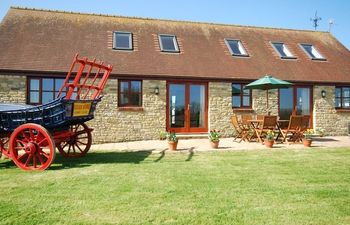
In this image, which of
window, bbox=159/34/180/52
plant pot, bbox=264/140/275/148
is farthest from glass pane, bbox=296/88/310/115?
window, bbox=159/34/180/52

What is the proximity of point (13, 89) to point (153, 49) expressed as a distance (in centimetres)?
602

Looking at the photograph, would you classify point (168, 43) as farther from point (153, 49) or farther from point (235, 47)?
point (235, 47)

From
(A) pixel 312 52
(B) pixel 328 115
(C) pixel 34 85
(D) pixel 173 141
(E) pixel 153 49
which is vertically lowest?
(D) pixel 173 141

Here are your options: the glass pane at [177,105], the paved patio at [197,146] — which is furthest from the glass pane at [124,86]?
the paved patio at [197,146]

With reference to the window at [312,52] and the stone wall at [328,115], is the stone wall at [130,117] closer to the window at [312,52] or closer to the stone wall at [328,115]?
the stone wall at [328,115]

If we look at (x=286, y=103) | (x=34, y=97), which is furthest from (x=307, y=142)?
(x=34, y=97)

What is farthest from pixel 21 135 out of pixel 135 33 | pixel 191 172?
pixel 135 33

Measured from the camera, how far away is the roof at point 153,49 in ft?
40.2

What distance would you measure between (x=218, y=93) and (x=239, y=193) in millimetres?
8850

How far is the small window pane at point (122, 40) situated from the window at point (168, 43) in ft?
4.89

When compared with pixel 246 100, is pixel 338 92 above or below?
above

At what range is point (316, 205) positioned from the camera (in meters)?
4.02

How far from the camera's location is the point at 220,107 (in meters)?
13.1

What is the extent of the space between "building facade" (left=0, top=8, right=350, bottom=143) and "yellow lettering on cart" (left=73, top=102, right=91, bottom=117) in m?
4.69
